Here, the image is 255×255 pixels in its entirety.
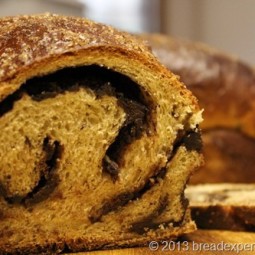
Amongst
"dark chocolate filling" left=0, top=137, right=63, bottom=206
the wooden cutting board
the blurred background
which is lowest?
the wooden cutting board

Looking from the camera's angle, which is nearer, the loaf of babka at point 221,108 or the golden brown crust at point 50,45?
the golden brown crust at point 50,45

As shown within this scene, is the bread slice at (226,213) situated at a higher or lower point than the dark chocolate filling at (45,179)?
lower

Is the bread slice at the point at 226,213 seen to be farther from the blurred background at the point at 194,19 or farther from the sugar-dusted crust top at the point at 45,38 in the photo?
the blurred background at the point at 194,19

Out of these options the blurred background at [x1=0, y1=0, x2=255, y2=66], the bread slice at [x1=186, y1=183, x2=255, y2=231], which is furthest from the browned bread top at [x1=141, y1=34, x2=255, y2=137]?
the blurred background at [x1=0, y1=0, x2=255, y2=66]

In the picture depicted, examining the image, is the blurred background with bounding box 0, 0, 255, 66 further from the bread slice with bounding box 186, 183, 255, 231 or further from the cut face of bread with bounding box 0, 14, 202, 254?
the cut face of bread with bounding box 0, 14, 202, 254

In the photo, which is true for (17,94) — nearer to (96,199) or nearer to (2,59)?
(2,59)

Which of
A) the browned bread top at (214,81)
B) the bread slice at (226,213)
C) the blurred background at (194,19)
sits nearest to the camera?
the bread slice at (226,213)

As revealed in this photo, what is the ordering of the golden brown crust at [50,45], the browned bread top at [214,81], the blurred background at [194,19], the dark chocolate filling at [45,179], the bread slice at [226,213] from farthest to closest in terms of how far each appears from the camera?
1. the blurred background at [194,19]
2. the browned bread top at [214,81]
3. the bread slice at [226,213]
4. the dark chocolate filling at [45,179]
5. the golden brown crust at [50,45]

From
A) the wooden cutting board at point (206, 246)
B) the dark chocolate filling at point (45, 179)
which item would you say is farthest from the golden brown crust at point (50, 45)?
the wooden cutting board at point (206, 246)
